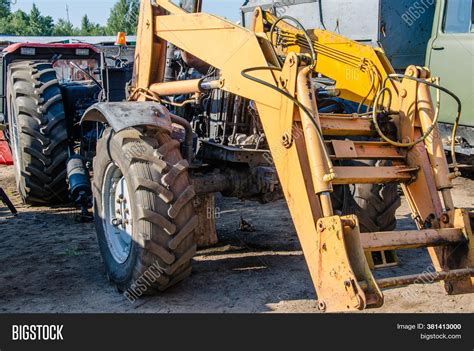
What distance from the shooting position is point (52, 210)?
314 inches

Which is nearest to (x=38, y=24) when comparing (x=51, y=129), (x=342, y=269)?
(x=51, y=129)

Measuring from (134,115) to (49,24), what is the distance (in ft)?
288

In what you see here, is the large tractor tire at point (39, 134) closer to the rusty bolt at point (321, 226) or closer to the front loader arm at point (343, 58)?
the front loader arm at point (343, 58)

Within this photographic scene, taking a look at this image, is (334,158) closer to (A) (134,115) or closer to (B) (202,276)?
(A) (134,115)

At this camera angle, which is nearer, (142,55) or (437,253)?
(437,253)

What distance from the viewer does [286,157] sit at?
417cm

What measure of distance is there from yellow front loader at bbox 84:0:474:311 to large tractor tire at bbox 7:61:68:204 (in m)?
2.31

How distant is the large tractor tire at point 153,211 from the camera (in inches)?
176

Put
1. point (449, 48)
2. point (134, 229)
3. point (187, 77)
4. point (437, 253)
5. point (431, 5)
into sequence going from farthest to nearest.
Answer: point (431, 5), point (449, 48), point (187, 77), point (134, 229), point (437, 253)

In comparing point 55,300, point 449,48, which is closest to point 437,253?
point 55,300

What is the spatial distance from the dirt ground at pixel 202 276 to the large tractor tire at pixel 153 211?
0.73ft

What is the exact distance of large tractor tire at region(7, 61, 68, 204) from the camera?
7.65 m
